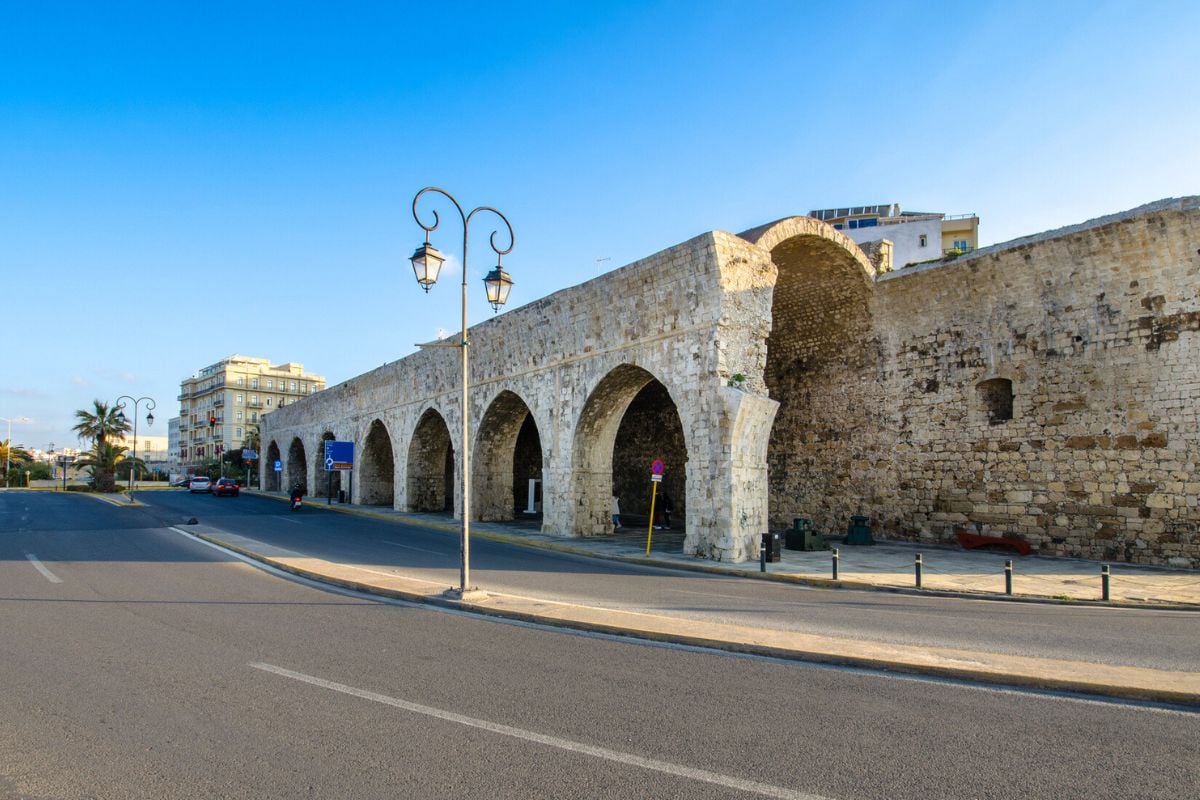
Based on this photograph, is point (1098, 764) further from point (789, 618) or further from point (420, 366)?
point (420, 366)

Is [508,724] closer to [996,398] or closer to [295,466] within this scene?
[996,398]

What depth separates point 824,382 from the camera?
70.2 feet

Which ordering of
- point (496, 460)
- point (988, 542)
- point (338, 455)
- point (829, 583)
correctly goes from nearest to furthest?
point (829, 583) → point (988, 542) → point (496, 460) → point (338, 455)

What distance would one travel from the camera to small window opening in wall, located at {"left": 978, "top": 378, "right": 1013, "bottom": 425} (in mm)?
Answer: 17250

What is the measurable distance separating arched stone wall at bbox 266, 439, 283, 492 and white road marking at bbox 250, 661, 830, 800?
5477 cm

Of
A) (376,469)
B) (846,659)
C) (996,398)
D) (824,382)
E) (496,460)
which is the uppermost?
(824,382)

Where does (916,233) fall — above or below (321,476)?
above

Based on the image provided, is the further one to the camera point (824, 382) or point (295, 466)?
point (295, 466)

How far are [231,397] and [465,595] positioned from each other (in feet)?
340

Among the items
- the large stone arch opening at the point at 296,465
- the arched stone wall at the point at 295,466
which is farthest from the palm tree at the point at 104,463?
the large stone arch opening at the point at 296,465

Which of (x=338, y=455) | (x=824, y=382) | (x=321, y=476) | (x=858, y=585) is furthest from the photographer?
(x=321, y=476)

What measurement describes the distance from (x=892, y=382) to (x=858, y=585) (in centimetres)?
884

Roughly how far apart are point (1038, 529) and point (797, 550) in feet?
17.8

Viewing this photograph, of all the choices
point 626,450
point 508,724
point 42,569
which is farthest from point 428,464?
point 508,724
